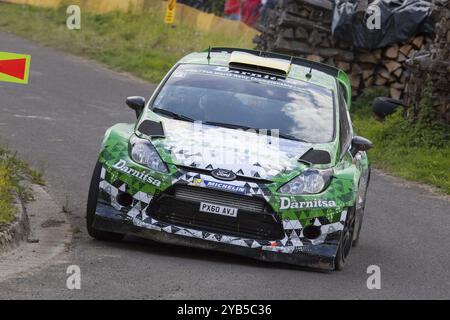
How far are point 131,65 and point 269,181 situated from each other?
1656 centimetres

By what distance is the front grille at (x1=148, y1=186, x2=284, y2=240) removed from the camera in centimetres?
943

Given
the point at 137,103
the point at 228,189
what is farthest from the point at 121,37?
the point at 228,189

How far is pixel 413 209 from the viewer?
13.7 m

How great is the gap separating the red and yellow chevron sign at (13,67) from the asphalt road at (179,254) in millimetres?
1354

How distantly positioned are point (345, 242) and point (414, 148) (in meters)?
8.07

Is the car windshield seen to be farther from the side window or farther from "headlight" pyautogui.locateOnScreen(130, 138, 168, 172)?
"headlight" pyautogui.locateOnScreen(130, 138, 168, 172)

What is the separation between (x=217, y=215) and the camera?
945cm

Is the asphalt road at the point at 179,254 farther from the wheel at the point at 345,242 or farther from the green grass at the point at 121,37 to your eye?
the green grass at the point at 121,37

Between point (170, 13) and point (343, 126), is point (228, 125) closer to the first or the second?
point (343, 126)

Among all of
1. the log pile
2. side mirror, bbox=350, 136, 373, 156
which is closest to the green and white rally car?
side mirror, bbox=350, 136, 373, 156

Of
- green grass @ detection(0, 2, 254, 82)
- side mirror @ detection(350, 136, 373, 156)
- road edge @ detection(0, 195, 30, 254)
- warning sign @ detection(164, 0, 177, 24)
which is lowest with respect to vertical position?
green grass @ detection(0, 2, 254, 82)

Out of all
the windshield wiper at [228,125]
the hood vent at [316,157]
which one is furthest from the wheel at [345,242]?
the windshield wiper at [228,125]

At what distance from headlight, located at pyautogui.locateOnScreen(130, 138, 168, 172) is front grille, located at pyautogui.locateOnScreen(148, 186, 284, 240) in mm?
243

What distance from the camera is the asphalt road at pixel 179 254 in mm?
8258
